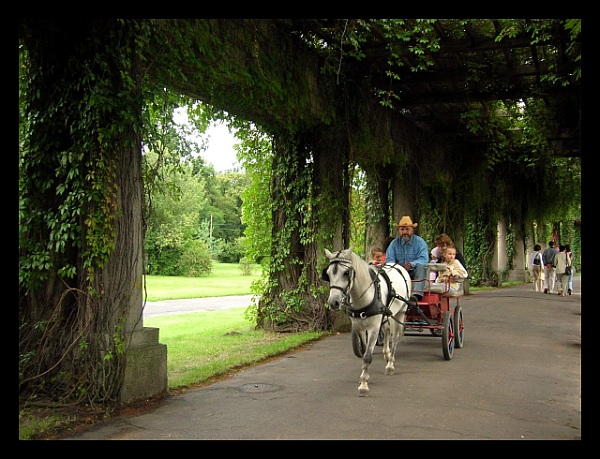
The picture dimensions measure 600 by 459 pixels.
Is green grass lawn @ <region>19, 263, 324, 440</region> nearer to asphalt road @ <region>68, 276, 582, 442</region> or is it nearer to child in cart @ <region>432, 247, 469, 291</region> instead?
asphalt road @ <region>68, 276, 582, 442</region>

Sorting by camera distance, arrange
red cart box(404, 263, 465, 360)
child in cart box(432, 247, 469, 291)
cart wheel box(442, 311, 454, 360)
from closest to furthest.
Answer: cart wheel box(442, 311, 454, 360), red cart box(404, 263, 465, 360), child in cart box(432, 247, 469, 291)

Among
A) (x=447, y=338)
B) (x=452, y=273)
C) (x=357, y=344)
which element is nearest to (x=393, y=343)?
(x=357, y=344)

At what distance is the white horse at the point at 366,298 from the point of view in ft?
20.5

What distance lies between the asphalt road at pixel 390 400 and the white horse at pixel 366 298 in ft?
1.72

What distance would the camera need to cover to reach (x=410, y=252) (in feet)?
30.4

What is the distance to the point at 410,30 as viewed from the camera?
9.71 m

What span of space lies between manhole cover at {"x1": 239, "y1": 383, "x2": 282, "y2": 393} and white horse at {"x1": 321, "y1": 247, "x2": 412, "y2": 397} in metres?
1.14

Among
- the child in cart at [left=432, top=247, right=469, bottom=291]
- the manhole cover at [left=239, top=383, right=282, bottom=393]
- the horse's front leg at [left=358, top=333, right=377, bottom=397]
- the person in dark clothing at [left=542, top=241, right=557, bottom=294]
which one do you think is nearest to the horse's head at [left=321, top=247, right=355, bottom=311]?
the horse's front leg at [left=358, top=333, right=377, bottom=397]

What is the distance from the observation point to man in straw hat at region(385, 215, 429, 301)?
8.92 metres

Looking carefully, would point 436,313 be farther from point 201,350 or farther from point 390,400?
point 201,350
